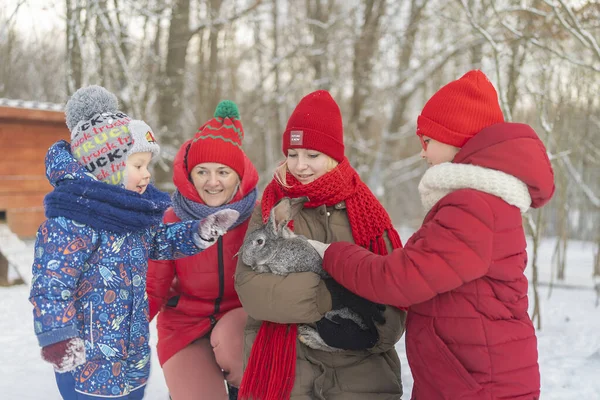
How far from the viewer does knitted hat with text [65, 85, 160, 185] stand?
2.11 m

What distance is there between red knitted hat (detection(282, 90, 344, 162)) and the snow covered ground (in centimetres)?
177

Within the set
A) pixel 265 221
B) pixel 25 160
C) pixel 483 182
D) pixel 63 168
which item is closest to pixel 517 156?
pixel 483 182

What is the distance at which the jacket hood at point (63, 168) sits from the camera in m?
2.03

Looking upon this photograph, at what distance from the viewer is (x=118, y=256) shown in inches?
82.9

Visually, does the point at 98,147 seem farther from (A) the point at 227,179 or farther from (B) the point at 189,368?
(B) the point at 189,368

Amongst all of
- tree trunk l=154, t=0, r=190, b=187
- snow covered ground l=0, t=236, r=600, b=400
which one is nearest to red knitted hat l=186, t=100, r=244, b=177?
snow covered ground l=0, t=236, r=600, b=400

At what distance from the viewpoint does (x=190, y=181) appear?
2854 mm

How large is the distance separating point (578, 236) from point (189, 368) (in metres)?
16.2

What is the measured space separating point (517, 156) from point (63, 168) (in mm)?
1706

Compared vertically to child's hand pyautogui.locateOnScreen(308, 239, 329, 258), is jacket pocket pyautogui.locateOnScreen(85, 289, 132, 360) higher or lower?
lower

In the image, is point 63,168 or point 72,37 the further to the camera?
point 72,37

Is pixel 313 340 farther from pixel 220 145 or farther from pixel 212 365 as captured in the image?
pixel 220 145

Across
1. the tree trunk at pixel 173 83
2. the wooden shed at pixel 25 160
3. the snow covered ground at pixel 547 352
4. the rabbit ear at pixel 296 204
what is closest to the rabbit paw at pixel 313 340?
the rabbit ear at pixel 296 204

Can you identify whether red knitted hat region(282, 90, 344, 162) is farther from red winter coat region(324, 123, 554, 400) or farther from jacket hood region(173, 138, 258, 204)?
red winter coat region(324, 123, 554, 400)
